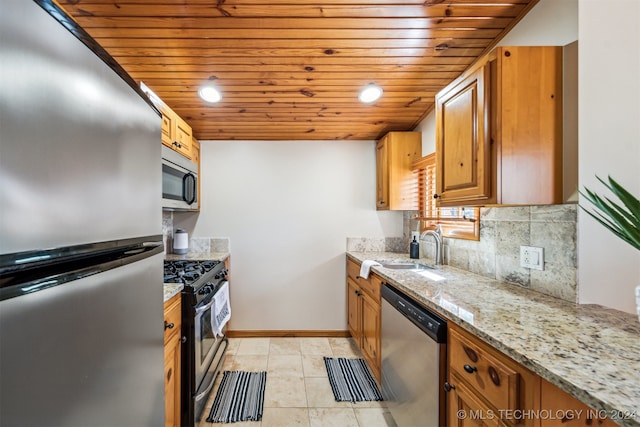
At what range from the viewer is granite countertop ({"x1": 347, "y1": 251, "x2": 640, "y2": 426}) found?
641 mm

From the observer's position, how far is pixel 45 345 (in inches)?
17.9

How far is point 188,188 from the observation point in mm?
2482

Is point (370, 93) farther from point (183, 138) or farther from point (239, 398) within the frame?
point (239, 398)

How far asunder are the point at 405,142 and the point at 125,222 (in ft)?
8.54


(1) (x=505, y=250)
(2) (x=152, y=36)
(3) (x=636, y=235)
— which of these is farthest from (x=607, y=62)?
(2) (x=152, y=36)

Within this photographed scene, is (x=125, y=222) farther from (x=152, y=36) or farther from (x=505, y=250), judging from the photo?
(x=505, y=250)

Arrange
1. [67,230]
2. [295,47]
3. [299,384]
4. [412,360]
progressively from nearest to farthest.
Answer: [67,230] → [412,360] → [295,47] → [299,384]

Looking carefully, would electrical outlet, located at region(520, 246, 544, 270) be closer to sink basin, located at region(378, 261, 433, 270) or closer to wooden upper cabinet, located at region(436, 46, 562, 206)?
wooden upper cabinet, located at region(436, 46, 562, 206)

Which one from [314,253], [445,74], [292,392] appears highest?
[445,74]

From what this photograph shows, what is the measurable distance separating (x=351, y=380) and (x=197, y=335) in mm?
1284

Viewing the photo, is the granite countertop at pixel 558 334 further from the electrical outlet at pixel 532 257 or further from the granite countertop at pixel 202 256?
the granite countertop at pixel 202 256

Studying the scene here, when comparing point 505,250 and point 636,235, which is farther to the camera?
point 505,250

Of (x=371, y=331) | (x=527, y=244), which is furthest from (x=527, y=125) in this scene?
(x=371, y=331)

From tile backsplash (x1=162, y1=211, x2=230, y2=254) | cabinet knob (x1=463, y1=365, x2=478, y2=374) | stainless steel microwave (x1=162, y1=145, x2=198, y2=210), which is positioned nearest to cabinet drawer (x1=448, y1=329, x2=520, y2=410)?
cabinet knob (x1=463, y1=365, x2=478, y2=374)
